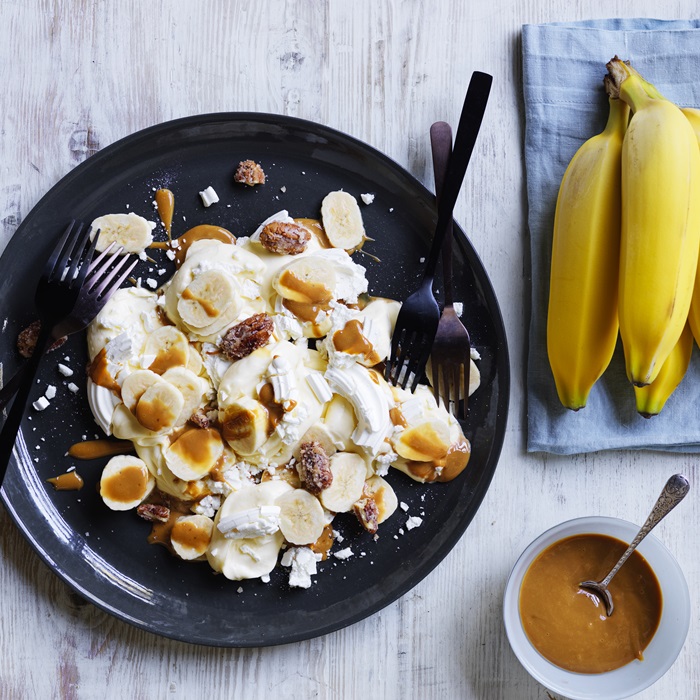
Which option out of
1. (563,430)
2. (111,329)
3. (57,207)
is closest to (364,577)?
(563,430)

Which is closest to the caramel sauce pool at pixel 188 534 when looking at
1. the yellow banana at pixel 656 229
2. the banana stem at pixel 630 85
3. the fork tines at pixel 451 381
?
the fork tines at pixel 451 381

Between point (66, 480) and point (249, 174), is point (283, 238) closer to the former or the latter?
point (249, 174)

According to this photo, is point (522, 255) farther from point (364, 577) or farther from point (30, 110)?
point (30, 110)

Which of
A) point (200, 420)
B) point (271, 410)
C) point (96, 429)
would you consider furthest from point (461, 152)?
point (96, 429)

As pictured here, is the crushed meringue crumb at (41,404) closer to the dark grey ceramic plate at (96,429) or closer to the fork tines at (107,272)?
A: the dark grey ceramic plate at (96,429)

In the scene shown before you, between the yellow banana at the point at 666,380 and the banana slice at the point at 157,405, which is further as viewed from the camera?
the yellow banana at the point at 666,380

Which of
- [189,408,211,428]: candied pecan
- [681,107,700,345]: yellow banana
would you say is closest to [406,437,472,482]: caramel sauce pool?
[189,408,211,428]: candied pecan
